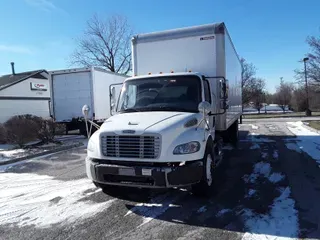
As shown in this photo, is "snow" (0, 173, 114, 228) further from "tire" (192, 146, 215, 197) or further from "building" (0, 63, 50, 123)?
"building" (0, 63, 50, 123)

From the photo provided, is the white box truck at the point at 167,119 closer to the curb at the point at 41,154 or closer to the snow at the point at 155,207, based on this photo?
the snow at the point at 155,207

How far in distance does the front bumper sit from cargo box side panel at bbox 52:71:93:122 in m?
11.2

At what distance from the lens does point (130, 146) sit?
4.81 metres

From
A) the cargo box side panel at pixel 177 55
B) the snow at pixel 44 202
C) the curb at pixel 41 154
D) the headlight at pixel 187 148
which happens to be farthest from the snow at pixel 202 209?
the curb at pixel 41 154

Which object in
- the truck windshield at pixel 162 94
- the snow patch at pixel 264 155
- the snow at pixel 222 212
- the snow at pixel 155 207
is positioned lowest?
the snow patch at pixel 264 155

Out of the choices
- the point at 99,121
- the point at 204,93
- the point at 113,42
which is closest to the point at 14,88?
the point at 99,121

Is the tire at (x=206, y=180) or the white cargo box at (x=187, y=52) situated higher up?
the white cargo box at (x=187, y=52)

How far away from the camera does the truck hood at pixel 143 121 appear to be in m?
4.80

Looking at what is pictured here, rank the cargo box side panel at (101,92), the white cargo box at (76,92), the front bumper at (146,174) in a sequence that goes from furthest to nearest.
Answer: the cargo box side panel at (101,92), the white cargo box at (76,92), the front bumper at (146,174)

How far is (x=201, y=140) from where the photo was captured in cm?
502

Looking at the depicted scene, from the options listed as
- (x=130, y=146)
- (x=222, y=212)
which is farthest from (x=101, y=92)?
(x=222, y=212)

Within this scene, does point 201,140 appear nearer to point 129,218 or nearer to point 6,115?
point 129,218

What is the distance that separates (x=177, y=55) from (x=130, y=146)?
3.40m

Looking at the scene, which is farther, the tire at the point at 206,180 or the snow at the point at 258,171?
the snow at the point at 258,171
